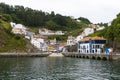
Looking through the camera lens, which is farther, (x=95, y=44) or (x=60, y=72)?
(x=95, y=44)

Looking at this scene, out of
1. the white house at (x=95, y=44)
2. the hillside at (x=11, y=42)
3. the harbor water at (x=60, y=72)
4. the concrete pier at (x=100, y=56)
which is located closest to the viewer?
the harbor water at (x=60, y=72)

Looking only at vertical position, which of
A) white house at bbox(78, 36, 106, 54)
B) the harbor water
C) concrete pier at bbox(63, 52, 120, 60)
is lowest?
the harbor water

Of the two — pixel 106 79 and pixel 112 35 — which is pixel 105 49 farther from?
pixel 106 79

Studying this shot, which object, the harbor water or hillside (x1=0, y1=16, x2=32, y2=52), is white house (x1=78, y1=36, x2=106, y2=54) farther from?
the harbor water

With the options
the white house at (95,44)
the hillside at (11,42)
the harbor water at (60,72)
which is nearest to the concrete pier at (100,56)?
the white house at (95,44)

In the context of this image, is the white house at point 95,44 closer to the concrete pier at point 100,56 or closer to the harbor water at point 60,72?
the concrete pier at point 100,56

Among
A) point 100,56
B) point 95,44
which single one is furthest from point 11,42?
point 100,56

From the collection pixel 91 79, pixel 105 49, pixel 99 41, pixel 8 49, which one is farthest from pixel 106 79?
pixel 8 49

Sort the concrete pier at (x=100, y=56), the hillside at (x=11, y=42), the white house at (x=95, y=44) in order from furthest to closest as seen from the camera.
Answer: the hillside at (x=11, y=42) < the white house at (x=95, y=44) < the concrete pier at (x=100, y=56)

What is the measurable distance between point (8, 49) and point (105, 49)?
5236 centimetres

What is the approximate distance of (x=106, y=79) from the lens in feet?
166

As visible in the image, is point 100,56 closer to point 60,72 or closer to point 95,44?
point 95,44

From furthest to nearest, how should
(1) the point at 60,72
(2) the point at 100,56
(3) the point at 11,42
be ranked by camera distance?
(3) the point at 11,42
(2) the point at 100,56
(1) the point at 60,72

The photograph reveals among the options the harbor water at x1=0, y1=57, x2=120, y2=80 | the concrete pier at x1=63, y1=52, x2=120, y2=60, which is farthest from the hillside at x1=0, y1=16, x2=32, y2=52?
the harbor water at x1=0, y1=57, x2=120, y2=80
